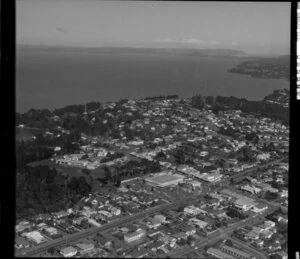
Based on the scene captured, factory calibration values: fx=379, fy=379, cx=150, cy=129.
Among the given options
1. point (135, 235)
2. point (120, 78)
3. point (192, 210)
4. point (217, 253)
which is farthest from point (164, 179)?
point (120, 78)

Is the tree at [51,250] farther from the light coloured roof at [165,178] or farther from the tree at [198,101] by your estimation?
the tree at [198,101]

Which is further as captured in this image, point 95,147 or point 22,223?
point 95,147

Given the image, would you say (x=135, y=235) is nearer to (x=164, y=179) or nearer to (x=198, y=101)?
(x=164, y=179)

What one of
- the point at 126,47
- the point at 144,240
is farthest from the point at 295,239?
the point at 126,47

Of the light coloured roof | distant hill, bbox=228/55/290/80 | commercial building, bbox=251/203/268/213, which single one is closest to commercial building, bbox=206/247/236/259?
commercial building, bbox=251/203/268/213

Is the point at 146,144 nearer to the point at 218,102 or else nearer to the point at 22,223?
the point at 218,102

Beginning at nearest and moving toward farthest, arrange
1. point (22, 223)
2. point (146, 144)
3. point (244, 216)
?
point (22, 223), point (244, 216), point (146, 144)
